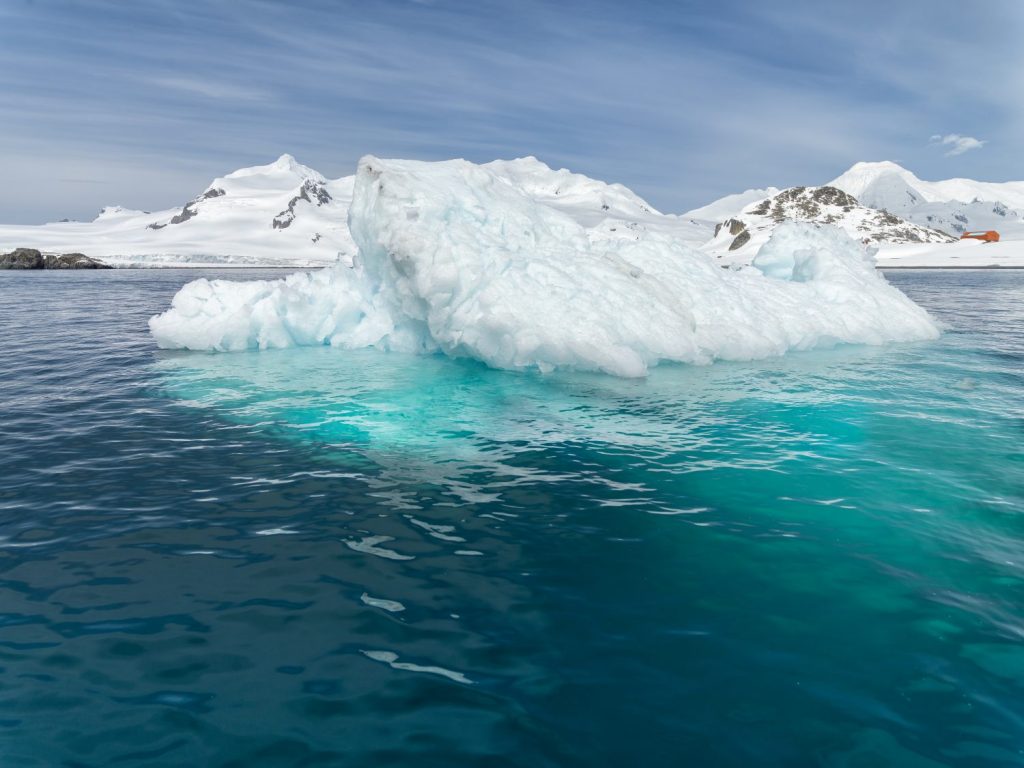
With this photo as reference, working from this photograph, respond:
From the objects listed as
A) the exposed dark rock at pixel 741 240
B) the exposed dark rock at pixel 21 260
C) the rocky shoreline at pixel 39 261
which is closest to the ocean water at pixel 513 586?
the exposed dark rock at pixel 21 260

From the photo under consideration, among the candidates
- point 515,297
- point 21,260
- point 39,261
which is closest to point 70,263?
point 39,261

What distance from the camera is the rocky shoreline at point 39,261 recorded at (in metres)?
106

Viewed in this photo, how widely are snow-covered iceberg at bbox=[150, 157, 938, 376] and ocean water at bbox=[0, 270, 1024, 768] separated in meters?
4.04

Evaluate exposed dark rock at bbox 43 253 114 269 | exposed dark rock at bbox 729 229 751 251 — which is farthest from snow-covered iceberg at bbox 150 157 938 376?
exposed dark rock at bbox 729 229 751 251

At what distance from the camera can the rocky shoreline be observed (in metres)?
106

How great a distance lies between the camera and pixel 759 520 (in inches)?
327

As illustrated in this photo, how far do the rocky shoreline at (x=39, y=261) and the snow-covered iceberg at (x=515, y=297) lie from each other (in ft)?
354

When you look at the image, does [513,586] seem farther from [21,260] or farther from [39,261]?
[39,261]

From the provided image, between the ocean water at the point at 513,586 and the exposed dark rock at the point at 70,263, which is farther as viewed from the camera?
the exposed dark rock at the point at 70,263

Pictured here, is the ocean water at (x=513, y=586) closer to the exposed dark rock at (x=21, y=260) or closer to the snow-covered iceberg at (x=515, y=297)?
the snow-covered iceberg at (x=515, y=297)

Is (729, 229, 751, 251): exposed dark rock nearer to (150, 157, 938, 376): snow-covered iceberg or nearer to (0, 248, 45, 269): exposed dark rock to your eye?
(0, 248, 45, 269): exposed dark rock

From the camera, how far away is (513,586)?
6.61 m

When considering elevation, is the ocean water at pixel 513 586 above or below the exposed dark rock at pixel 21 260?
below

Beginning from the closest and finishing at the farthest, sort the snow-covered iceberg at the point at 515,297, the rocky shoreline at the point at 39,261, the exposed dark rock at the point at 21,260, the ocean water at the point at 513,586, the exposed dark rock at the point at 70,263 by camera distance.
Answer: the ocean water at the point at 513,586
the snow-covered iceberg at the point at 515,297
the exposed dark rock at the point at 21,260
the rocky shoreline at the point at 39,261
the exposed dark rock at the point at 70,263
